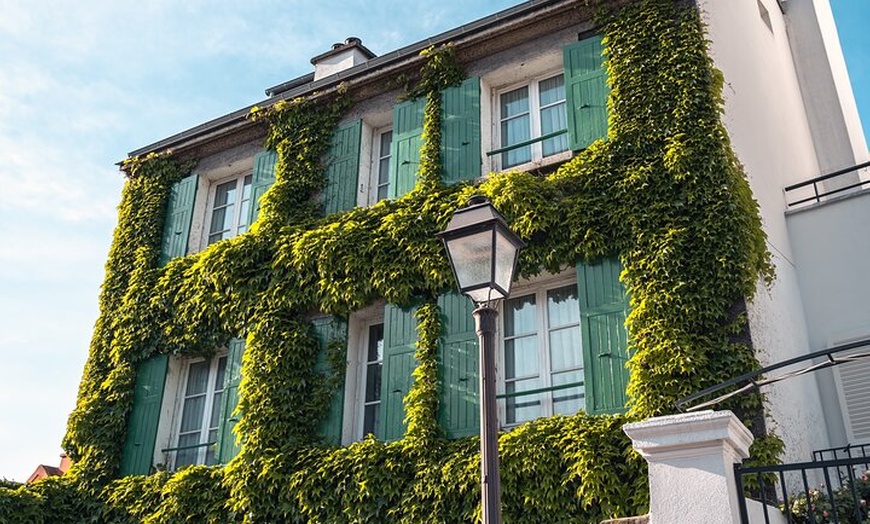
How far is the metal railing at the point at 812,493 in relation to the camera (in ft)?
15.3

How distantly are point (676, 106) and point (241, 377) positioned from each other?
622 centimetres

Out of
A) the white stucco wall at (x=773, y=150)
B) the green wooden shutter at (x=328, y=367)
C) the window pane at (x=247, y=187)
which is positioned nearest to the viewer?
the white stucco wall at (x=773, y=150)

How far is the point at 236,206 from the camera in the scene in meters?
13.0

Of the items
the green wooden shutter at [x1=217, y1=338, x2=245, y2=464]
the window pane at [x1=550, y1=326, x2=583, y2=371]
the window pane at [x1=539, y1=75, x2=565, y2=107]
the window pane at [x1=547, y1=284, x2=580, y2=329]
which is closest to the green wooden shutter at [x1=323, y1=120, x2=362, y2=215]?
the green wooden shutter at [x1=217, y1=338, x2=245, y2=464]

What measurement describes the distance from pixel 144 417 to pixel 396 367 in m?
4.09

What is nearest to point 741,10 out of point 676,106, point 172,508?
point 676,106

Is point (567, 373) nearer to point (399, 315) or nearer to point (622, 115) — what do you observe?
point (399, 315)

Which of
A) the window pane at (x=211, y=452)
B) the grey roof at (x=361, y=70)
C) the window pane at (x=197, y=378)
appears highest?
the grey roof at (x=361, y=70)

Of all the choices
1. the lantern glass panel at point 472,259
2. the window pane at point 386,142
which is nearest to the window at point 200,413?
the window pane at point 386,142

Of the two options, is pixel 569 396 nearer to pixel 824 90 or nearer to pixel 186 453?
pixel 186 453

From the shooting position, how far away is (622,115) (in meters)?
9.61

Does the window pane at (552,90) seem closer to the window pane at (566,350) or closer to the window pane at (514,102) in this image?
the window pane at (514,102)

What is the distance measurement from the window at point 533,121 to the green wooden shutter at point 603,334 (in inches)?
76.2

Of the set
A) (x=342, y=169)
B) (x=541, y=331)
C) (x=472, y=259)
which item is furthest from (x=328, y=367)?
(x=472, y=259)
